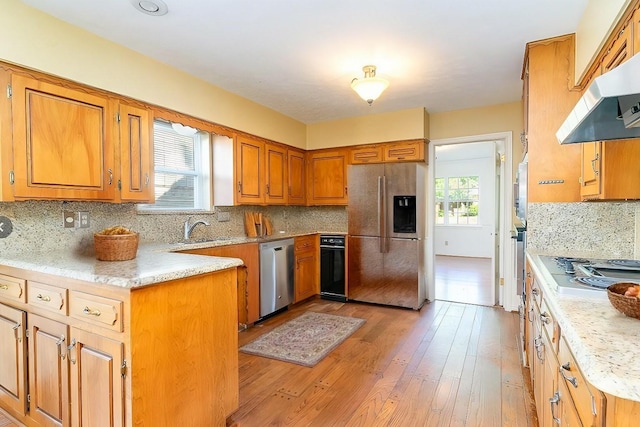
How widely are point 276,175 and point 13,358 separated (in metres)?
3.02

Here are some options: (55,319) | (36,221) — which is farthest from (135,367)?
(36,221)

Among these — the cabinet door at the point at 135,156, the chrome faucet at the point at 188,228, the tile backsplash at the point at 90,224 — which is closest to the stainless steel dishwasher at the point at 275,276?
the tile backsplash at the point at 90,224

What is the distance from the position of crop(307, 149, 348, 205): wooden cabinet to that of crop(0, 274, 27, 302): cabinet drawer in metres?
3.47

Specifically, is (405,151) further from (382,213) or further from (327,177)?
(327,177)

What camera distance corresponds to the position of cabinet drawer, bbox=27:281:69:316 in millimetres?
1581

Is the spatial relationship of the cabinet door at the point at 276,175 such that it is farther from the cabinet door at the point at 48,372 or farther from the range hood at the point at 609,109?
the range hood at the point at 609,109

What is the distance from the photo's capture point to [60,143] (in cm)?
210

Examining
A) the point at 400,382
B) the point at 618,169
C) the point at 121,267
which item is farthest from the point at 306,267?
the point at 618,169

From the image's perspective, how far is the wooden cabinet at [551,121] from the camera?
2295 mm

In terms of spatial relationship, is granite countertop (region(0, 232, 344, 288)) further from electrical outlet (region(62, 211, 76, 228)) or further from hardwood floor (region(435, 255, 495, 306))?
hardwood floor (region(435, 255, 495, 306))

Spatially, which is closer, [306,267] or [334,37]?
[334,37]

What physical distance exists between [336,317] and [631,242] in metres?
2.64

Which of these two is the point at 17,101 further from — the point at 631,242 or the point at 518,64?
the point at 631,242

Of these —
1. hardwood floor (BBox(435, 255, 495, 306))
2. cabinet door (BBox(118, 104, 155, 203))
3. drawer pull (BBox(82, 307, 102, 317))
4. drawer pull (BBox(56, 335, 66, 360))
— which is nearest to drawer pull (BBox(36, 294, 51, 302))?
drawer pull (BBox(56, 335, 66, 360))
